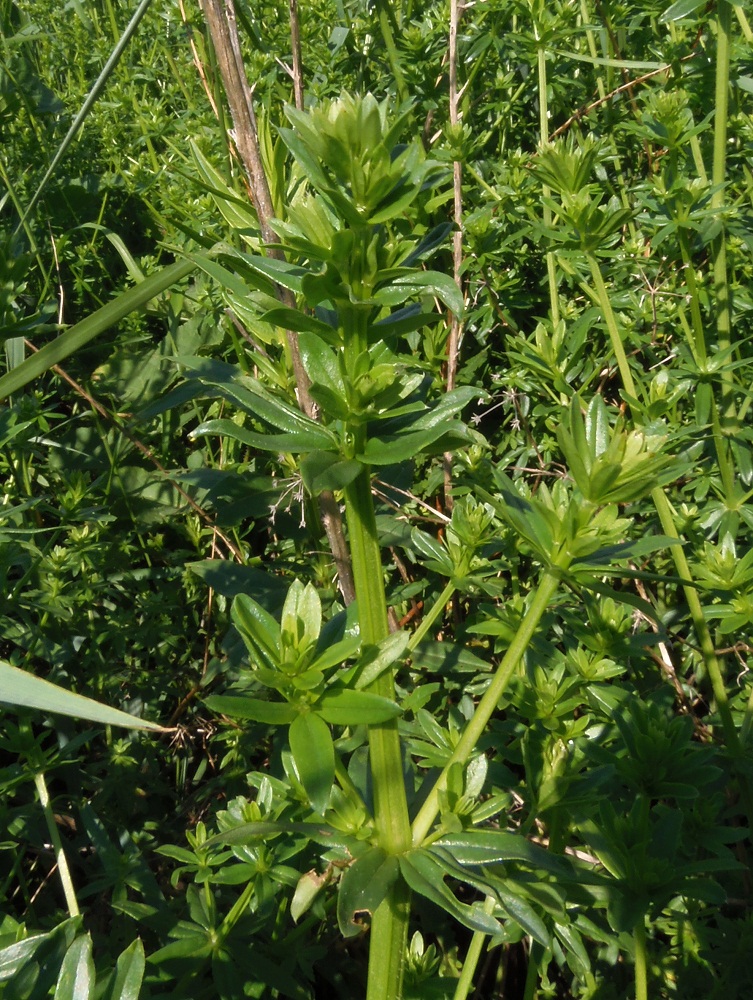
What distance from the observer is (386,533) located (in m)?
1.76

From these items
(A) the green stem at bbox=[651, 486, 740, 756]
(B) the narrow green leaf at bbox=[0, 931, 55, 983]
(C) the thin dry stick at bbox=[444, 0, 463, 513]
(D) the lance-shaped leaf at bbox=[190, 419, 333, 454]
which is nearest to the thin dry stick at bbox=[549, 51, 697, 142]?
(C) the thin dry stick at bbox=[444, 0, 463, 513]

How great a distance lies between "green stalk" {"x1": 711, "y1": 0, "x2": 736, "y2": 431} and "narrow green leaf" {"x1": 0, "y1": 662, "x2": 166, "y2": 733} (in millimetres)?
1376

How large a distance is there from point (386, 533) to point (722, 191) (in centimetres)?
95

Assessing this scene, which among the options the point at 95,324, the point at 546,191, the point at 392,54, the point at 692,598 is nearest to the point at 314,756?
the point at 95,324

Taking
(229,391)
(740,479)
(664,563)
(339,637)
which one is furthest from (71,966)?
(740,479)

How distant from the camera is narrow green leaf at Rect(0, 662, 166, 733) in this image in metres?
0.77

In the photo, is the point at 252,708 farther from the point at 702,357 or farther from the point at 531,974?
the point at 702,357

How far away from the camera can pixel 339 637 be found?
40.5 inches

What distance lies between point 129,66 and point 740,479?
7.43 feet

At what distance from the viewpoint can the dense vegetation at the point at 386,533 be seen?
95 cm

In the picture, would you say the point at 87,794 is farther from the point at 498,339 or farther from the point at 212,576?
the point at 498,339

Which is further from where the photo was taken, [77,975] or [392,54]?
[392,54]

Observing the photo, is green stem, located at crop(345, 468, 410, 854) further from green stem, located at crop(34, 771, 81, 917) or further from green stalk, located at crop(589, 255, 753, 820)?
green stalk, located at crop(589, 255, 753, 820)

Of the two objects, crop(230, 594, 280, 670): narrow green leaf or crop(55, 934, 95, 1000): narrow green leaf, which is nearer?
crop(55, 934, 95, 1000): narrow green leaf
